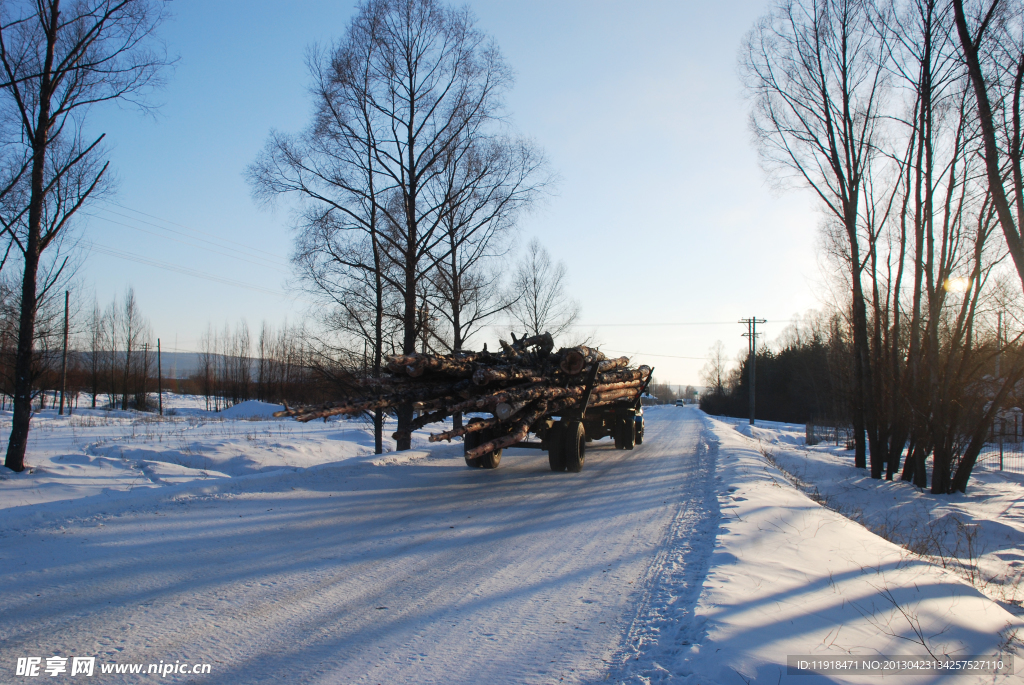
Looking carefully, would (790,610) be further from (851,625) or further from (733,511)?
(733,511)

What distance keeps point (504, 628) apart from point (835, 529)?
5168 mm

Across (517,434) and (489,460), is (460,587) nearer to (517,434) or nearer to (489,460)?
(517,434)

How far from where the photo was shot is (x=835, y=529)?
7082mm

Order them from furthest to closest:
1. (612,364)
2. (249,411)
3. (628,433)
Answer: (249,411) → (628,433) → (612,364)

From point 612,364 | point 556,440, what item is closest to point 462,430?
point 556,440

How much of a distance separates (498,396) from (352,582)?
4496 mm

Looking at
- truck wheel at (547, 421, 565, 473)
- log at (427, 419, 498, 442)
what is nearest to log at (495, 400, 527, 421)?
log at (427, 419, 498, 442)

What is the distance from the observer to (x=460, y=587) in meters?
4.64

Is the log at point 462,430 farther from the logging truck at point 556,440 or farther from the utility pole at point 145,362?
the utility pole at point 145,362

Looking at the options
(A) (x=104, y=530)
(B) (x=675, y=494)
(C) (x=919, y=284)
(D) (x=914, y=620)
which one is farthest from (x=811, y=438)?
(A) (x=104, y=530)

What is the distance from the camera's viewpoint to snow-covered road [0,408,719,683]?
3.38m

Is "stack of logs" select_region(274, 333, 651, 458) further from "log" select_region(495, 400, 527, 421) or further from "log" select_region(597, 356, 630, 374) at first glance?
"log" select_region(597, 356, 630, 374)

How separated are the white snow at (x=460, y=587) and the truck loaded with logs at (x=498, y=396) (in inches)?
47.2

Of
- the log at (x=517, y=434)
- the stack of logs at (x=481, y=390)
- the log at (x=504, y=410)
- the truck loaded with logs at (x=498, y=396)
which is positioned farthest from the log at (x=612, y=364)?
the log at (x=504, y=410)
